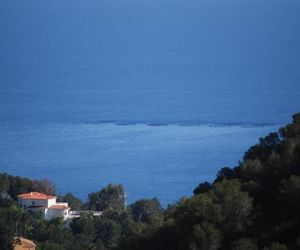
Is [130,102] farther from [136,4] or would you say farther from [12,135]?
[136,4]

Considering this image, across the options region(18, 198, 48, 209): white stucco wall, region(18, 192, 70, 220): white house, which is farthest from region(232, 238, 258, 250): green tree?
region(18, 198, 48, 209): white stucco wall

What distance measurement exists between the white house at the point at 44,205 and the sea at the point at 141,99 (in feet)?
15.3

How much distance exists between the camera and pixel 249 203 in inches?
387

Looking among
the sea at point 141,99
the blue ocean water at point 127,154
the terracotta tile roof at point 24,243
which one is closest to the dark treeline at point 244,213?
the terracotta tile roof at point 24,243

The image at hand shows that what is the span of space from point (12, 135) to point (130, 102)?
11.1 metres

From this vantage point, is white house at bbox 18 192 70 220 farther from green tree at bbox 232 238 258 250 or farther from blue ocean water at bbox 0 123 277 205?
green tree at bbox 232 238 258 250

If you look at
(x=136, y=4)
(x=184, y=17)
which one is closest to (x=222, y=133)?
(x=184, y=17)

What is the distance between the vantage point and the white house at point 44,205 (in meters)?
19.7

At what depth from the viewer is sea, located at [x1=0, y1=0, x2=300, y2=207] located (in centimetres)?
2933

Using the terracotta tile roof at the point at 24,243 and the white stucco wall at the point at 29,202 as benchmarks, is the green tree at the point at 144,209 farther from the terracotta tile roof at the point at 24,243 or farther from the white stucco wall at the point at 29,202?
the terracotta tile roof at the point at 24,243

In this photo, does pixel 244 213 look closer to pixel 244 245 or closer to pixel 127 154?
pixel 244 245

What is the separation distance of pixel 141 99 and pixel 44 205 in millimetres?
26800

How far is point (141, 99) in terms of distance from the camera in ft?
153

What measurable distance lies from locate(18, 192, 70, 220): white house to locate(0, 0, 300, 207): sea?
4.65m
